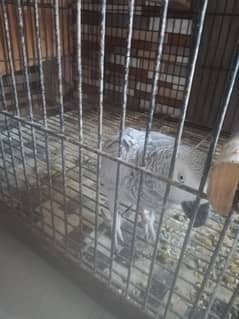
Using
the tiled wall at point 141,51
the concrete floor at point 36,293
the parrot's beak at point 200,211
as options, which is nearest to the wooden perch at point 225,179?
the parrot's beak at point 200,211

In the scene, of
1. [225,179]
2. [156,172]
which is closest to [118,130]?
[156,172]

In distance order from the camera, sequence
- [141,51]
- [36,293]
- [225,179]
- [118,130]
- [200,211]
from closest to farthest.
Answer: [225,179] < [200,211] < [36,293] < [118,130] < [141,51]

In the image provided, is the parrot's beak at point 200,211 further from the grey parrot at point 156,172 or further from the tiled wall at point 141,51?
the tiled wall at point 141,51

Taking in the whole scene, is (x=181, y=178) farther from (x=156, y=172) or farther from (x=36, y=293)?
(x=36, y=293)

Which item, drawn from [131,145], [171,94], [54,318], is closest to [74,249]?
[54,318]

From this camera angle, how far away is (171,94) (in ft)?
6.01

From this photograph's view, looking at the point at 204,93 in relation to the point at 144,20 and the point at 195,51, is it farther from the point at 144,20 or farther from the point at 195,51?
the point at 195,51

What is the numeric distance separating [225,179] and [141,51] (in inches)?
63.9

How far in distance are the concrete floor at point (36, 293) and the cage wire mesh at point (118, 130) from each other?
3.9 inches

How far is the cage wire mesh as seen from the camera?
530 mm

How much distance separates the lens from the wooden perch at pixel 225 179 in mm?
368

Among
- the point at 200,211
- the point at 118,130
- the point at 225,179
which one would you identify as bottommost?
the point at 118,130

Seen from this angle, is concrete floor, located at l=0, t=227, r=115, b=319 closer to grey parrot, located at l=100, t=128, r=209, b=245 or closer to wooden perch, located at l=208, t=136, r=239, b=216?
grey parrot, located at l=100, t=128, r=209, b=245

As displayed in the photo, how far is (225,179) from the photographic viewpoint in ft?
1.24
